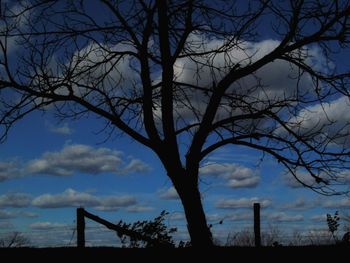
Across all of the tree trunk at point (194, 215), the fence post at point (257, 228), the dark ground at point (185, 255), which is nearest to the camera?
the dark ground at point (185, 255)

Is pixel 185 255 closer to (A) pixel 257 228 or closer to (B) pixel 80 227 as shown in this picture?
(B) pixel 80 227

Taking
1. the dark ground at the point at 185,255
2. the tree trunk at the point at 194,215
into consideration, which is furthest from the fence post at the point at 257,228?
the dark ground at the point at 185,255

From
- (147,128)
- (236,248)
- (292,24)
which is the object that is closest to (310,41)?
(292,24)

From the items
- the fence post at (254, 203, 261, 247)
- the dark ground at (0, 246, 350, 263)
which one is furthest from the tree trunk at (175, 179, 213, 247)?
the dark ground at (0, 246, 350, 263)

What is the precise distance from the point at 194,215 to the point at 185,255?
2.83m

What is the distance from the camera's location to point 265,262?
8500mm

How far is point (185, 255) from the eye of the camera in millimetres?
8500

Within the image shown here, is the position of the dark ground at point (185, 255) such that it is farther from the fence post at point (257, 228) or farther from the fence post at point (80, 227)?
the fence post at point (257, 228)

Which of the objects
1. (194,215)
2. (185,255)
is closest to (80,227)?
(194,215)

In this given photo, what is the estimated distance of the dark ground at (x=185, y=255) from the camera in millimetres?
8461

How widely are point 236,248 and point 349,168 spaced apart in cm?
Answer: 417

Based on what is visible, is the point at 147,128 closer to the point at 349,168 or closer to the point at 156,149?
the point at 156,149

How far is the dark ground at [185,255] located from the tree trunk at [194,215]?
2.47m

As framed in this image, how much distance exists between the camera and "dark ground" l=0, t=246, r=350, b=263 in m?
8.46
